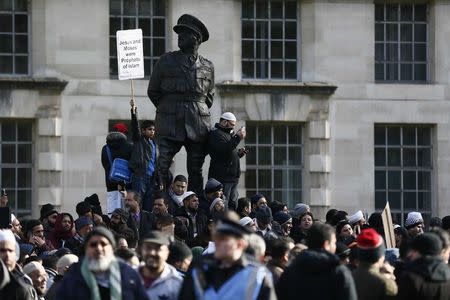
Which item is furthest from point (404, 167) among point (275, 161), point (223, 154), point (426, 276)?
point (426, 276)

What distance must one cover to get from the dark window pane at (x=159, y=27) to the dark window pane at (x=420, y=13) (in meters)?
5.30

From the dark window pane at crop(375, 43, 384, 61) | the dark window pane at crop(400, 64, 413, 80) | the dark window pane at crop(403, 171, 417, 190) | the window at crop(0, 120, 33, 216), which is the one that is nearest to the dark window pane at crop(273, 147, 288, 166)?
the dark window pane at crop(403, 171, 417, 190)

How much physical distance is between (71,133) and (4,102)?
1.47 meters

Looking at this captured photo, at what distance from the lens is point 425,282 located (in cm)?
1689

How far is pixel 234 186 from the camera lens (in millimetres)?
28531

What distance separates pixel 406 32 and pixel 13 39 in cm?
811

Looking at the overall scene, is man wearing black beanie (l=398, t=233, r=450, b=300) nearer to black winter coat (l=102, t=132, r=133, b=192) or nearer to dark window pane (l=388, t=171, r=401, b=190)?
black winter coat (l=102, t=132, r=133, b=192)

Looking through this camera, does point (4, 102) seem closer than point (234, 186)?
No

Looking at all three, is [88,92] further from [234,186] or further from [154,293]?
[154,293]

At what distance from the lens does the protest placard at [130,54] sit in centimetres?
2841

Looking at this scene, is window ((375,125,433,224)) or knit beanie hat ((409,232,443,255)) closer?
knit beanie hat ((409,232,443,255))

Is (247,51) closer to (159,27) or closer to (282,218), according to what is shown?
(159,27)

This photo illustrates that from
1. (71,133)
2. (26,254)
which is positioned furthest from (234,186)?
(71,133)

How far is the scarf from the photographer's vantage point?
52.9 ft
